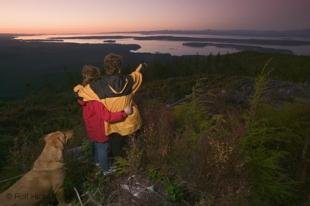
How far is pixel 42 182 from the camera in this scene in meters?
5.56

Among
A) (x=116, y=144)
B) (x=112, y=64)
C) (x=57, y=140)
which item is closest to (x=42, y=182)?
(x=57, y=140)

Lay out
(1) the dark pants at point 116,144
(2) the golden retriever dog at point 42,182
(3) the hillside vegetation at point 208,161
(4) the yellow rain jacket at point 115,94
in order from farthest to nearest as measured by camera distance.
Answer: (1) the dark pants at point 116,144, (4) the yellow rain jacket at point 115,94, (2) the golden retriever dog at point 42,182, (3) the hillside vegetation at point 208,161

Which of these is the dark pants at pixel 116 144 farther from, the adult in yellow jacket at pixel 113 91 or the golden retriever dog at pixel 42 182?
the golden retriever dog at pixel 42 182

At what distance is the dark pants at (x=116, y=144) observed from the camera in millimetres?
5680

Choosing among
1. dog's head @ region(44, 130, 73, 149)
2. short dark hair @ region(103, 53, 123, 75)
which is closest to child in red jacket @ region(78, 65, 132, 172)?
short dark hair @ region(103, 53, 123, 75)

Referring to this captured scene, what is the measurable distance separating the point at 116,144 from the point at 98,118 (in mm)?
435

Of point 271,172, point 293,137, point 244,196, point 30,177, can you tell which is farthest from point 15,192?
point 293,137

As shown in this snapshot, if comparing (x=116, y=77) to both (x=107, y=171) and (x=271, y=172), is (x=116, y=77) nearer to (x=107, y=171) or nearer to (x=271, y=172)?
(x=107, y=171)

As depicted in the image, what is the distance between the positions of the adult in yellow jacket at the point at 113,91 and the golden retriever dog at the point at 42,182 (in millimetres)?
730

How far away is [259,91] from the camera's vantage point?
5602 mm

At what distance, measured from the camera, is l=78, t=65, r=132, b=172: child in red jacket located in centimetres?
555

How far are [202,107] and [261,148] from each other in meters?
1.29

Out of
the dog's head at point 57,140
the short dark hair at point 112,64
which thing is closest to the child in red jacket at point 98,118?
the short dark hair at point 112,64

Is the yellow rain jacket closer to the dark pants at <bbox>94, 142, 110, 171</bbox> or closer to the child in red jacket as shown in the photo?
the child in red jacket
